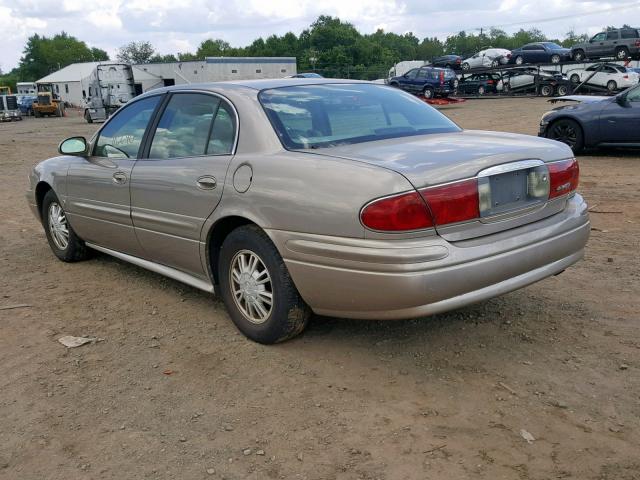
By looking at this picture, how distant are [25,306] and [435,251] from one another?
3.31 metres

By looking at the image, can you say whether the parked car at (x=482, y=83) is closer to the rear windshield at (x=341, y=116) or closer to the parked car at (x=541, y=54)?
the parked car at (x=541, y=54)

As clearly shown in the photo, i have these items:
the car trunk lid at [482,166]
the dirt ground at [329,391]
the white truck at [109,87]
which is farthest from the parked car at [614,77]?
the car trunk lid at [482,166]

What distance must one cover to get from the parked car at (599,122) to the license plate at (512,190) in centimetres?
811

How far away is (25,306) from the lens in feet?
15.4

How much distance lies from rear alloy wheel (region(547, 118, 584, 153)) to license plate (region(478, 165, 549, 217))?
27.6 feet

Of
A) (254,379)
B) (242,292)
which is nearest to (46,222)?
(242,292)

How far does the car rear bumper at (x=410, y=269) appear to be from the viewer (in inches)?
116

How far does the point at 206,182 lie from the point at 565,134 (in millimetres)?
9280

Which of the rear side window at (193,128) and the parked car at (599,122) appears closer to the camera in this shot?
the rear side window at (193,128)

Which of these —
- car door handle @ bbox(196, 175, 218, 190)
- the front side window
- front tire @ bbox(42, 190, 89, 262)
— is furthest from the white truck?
car door handle @ bbox(196, 175, 218, 190)

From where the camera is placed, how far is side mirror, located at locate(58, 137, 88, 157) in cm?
511

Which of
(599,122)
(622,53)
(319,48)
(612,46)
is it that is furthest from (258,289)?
(319,48)

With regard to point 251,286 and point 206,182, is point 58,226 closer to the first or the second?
point 206,182

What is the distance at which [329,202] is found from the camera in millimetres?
3076
